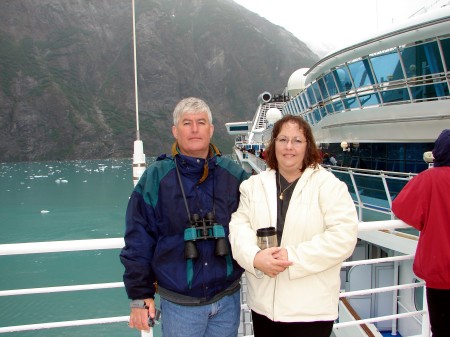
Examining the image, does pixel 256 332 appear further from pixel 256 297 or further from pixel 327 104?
pixel 327 104

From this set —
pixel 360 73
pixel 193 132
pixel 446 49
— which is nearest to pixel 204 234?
pixel 193 132

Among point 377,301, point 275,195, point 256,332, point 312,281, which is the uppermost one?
point 275,195

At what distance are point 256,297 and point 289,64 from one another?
199 metres

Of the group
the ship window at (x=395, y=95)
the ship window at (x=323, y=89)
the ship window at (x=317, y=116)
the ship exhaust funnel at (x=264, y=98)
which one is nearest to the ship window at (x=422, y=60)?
the ship window at (x=395, y=95)

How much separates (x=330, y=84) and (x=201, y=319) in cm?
1075

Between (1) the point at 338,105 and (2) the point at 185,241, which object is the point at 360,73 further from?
(2) the point at 185,241

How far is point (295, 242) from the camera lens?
219 cm

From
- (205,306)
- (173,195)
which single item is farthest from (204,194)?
(205,306)

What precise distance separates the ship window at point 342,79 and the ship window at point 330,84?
0.29 m

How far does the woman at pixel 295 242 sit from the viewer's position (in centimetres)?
209

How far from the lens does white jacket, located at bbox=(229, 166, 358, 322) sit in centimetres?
209

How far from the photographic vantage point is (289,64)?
626 ft

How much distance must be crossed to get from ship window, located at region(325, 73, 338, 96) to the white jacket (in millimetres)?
10045

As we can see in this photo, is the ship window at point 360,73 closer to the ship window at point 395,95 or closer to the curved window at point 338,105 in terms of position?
the ship window at point 395,95
